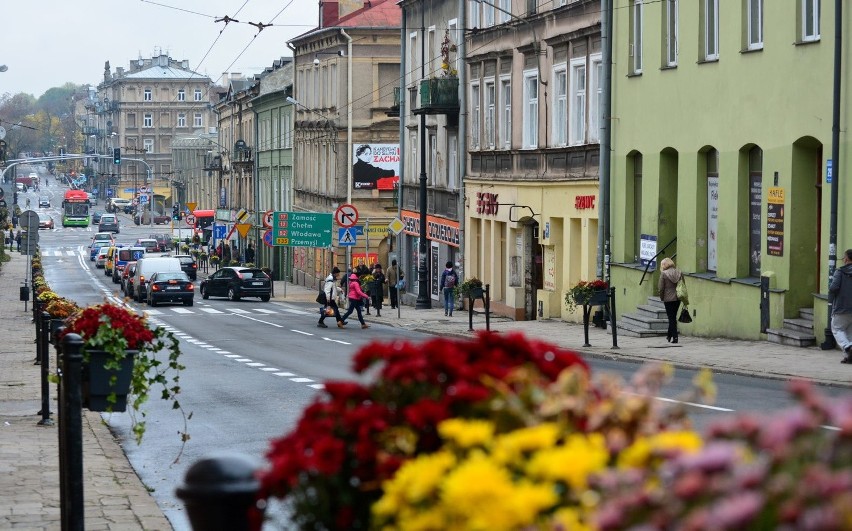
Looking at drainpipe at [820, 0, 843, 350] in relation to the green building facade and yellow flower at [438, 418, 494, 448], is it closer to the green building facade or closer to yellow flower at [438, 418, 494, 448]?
the green building facade

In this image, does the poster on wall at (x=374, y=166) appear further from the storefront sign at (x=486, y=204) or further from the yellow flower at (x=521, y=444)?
the yellow flower at (x=521, y=444)

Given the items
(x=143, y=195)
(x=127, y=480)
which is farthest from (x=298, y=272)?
(x=143, y=195)

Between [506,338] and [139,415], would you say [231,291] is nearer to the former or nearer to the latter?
[139,415]

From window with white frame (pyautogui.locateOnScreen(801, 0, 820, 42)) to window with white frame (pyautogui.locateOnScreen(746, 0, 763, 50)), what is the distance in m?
1.73

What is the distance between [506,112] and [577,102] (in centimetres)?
614

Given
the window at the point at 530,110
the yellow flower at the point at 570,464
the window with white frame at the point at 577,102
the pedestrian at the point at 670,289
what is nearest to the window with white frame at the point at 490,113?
the window at the point at 530,110

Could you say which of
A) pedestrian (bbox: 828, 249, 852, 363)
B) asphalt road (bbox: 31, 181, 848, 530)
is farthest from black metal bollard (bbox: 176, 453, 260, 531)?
pedestrian (bbox: 828, 249, 852, 363)

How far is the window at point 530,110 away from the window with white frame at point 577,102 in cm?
308

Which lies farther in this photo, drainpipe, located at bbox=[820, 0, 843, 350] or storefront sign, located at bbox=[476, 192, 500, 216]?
storefront sign, located at bbox=[476, 192, 500, 216]

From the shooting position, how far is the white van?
57281mm

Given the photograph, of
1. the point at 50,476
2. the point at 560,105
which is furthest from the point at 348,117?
the point at 50,476

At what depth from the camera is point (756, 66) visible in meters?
26.8

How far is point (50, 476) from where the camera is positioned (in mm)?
11867

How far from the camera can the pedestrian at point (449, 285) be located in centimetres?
4375
